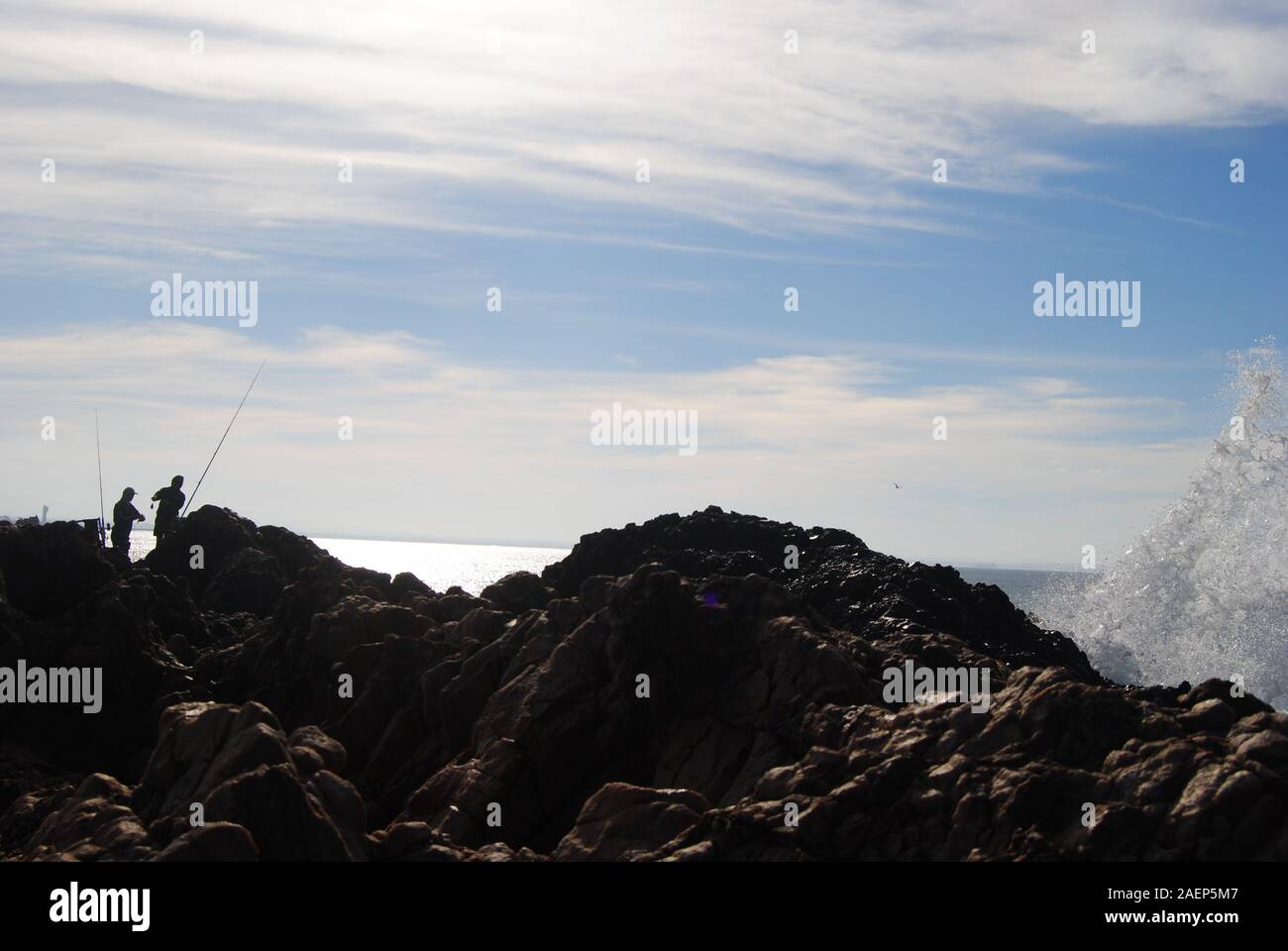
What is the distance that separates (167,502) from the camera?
55031mm

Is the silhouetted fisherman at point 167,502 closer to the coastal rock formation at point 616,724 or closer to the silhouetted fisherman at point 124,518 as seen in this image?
the silhouetted fisherman at point 124,518

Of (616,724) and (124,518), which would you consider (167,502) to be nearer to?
(124,518)

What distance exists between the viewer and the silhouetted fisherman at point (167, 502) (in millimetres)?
54750

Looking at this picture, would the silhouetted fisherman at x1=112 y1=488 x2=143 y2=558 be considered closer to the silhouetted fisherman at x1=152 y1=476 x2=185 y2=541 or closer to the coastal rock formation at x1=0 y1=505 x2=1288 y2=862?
the silhouetted fisherman at x1=152 y1=476 x2=185 y2=541

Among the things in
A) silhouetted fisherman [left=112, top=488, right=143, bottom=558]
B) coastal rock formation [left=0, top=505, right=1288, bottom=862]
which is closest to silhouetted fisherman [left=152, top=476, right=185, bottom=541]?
silhouetted fisherman [left=112, top=488, right=143, bottom=558]

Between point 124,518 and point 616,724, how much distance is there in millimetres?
33845

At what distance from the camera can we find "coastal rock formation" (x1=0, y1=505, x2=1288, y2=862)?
19.3 m

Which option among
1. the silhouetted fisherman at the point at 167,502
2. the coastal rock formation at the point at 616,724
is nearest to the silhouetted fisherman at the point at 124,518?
the silhouetted fisherman at the point at 167,502

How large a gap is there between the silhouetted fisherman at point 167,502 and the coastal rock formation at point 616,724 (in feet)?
39.4

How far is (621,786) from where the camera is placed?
2242 centimetres
